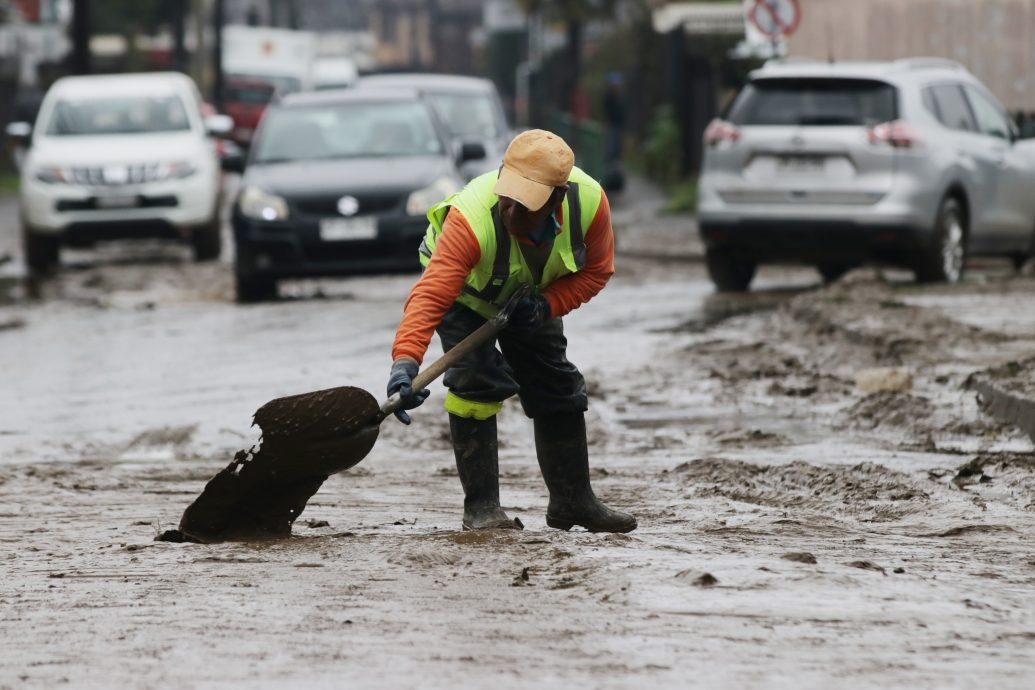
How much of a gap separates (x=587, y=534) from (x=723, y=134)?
937cm

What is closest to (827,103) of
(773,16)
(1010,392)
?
(1010,392)

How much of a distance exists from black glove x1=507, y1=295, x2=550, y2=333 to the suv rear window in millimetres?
9144

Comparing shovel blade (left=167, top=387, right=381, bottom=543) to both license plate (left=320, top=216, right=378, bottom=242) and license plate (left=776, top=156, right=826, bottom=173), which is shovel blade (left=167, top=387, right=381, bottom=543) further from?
license plate (left=320, top=216, right=378, bottom=242)

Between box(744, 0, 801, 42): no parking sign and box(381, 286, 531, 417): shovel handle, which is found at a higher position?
box(381, 286, 531, 417): shovel handle

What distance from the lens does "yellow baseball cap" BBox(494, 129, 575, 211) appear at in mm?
6266

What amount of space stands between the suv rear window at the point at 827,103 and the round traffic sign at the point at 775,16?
20.2 feet

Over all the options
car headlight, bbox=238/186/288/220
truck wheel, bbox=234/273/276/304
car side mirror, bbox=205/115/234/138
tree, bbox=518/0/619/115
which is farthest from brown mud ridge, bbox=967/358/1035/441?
tree, bbox=518/0/619/115

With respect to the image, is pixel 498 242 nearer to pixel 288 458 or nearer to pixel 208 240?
pixel 288 458

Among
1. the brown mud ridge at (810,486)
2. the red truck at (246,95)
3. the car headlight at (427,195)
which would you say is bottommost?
the red truck at (246,95)

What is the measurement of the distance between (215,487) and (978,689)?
9.63ft

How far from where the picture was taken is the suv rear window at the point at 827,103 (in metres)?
15.4

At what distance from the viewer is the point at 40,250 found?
20859 millimetres

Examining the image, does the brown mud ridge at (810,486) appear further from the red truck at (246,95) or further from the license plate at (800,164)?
the red truck at (246,95)

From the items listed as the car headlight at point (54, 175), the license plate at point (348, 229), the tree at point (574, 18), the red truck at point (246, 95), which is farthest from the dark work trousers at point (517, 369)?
the red truck at point (246, 95)
